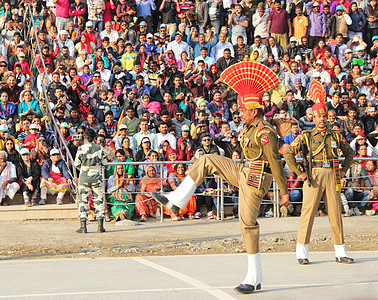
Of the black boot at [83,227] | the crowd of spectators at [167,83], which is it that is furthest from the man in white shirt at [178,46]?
the black boot at [83,227]

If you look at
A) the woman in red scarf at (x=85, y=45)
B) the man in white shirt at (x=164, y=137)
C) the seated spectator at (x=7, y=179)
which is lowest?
the seated spectator at (x=7, y=179)

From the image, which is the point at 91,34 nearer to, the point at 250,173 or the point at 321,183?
the point at 321,183

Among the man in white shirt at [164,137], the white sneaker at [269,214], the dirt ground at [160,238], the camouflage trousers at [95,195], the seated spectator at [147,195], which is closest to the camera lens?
the dirt ground at [160,238]

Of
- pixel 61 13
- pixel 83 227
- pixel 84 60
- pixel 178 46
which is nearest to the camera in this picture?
pixel 83 227

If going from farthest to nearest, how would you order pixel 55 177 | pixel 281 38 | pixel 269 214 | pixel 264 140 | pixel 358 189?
pixel 281 38
pixel 358 189
pixel 269 214
pixel 55 177
pixel 264 140

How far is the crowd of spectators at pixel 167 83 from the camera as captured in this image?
603 inches

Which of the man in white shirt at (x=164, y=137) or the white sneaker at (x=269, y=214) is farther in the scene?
the man in white shirt at (x=164, y=137)

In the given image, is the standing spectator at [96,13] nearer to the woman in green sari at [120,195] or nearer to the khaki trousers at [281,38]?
the khaki trousers at [281,38]

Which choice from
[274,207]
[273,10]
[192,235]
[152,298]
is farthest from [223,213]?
[273,10]

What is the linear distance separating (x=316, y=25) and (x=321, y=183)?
43.7 feet

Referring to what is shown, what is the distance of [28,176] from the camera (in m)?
15.0

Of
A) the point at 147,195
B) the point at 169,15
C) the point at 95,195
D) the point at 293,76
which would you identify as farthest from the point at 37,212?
the point at 169,15

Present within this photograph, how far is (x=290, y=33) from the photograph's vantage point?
22.0 m

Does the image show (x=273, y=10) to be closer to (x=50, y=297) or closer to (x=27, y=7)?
(x=27, y=7)
